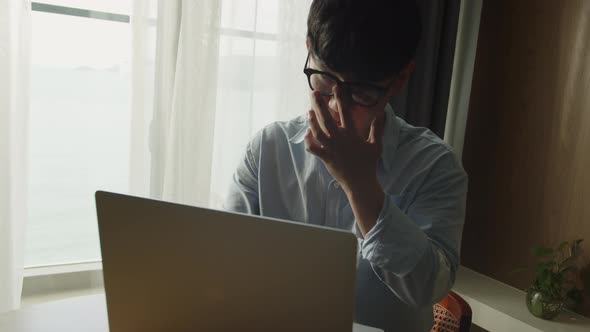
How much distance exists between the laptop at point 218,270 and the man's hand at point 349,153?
0.26 metres

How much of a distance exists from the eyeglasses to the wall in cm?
128

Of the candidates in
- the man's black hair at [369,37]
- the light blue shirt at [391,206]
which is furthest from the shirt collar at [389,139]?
the man's black hair at [369,37]

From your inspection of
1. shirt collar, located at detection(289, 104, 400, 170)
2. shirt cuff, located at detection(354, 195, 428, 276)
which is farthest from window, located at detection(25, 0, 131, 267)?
shirt cuff, located at detection(354, 195, 428, 276)

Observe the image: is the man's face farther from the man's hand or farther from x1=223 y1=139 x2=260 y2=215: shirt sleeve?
x1=223 y1=139 x2=260 y2=215: shirt sleeve

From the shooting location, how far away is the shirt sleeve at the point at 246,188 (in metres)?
1.19

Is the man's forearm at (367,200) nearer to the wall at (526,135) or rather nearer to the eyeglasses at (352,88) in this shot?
Answer: the eyeglasses at (352,88)

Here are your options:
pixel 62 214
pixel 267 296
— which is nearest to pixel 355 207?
pixel 267 296

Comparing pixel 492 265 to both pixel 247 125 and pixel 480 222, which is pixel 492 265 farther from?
pixel 247 125

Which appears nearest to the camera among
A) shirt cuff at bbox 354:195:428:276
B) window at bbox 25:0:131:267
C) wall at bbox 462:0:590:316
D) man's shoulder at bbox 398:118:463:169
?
shirt cuff at bbox 354:195:428:276

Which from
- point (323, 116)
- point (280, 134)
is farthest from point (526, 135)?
point (323, 116)

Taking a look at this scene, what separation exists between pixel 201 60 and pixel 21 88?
604mm

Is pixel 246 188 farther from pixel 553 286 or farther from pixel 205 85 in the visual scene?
pixel 553 286

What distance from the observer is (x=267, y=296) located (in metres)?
0.63

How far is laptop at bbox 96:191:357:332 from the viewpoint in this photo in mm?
595
